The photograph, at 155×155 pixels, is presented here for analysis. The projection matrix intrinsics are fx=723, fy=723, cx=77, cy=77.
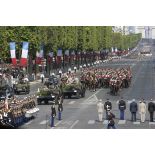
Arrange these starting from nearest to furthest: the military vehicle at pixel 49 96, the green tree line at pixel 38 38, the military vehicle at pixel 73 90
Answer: the military vehicle at pixel 49 96, the military vehicle at pixel 73 90, the green tree line at pixel 38 38

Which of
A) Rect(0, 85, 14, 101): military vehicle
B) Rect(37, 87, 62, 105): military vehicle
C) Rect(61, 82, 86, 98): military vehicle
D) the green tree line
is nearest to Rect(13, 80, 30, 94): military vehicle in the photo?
Rect(0, 85, 14, 101): military vehicle

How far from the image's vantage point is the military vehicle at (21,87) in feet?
222

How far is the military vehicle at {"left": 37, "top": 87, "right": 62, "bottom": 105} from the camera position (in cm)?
5412

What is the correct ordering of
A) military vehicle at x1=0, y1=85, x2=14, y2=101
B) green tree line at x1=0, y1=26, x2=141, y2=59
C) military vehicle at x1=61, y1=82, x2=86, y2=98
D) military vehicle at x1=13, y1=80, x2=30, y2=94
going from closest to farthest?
military vehicle at x1=0, y1=85, x2=14, y2=101
military vehicle at x1=61, y1=82, x2=86, y2=98
military vehicle at x1=13, y1=80, x2=30, y2=94
green tree line at x1=0, y1=26, x2=141, y2=59

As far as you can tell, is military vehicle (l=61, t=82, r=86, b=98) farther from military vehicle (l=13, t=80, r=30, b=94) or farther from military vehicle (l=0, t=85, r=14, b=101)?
military vehicle (l=13, t=80, r=30, b=94)

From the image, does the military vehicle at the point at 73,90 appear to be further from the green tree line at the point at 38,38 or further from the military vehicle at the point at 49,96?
the green tree line at the point at 38,38

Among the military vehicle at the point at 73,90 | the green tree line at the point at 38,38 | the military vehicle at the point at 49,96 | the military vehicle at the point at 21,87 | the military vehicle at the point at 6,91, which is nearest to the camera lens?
the military vehicle at the point at 49,96

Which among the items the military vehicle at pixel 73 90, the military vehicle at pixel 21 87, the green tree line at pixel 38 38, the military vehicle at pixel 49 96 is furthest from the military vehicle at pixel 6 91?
the green tree line at pixel 38 38

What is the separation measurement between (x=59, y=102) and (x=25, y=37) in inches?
1354

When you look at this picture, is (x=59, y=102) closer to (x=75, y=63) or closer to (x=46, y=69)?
(x=46, y=69)

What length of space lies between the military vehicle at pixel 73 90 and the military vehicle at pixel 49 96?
1.98 m

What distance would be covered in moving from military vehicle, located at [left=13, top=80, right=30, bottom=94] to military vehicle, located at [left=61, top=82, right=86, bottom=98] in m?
6.23

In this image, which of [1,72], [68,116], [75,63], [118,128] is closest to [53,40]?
[75,63]

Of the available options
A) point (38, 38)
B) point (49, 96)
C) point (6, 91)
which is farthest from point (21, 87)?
point (38, 38)
